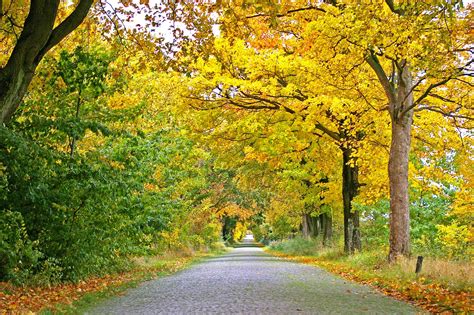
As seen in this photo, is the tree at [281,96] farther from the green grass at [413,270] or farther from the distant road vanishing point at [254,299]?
the distant road vanishing point at [254,299]

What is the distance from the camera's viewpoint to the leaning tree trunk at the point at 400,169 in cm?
1636

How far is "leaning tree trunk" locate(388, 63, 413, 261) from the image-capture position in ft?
53.7

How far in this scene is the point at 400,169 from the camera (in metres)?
16.7

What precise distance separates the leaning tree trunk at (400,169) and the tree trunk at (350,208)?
5958 mm

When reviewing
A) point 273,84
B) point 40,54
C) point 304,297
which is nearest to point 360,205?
point 273,84

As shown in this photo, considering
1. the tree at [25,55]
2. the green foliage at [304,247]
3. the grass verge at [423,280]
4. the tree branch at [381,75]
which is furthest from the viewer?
the green foliage at [304,247]

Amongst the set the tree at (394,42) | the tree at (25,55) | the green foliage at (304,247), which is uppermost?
the tree at (394,42)

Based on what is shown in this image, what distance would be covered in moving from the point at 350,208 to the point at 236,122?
21.6ft

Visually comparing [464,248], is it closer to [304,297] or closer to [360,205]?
[360,205]

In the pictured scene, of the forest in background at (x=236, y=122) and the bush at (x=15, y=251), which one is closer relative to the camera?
the bush at (x=15, y=251)

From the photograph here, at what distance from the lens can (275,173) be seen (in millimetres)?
33688

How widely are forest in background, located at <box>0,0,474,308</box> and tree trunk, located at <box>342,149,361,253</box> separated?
0.22 ft

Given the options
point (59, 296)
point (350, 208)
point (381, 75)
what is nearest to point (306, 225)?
point (350, 208)

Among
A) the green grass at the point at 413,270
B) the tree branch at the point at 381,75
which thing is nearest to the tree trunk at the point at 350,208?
the green grass at the point at 413,270
